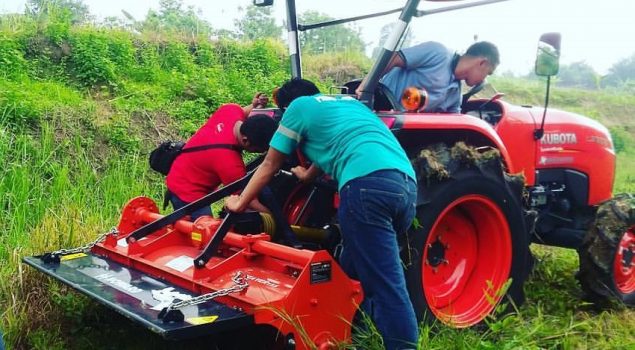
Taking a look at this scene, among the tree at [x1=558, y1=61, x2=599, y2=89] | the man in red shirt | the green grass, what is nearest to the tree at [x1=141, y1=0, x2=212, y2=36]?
the green grass

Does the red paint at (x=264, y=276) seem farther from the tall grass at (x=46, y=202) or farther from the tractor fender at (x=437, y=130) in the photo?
the tractor fender at (x=437, y=130)

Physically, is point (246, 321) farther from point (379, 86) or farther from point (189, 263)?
point (379, 86)

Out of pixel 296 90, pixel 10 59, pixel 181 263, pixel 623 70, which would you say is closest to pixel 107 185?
pixel 10 59

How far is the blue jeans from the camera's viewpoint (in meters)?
3.15

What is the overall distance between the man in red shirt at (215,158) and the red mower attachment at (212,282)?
0.41 metres

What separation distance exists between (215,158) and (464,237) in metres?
1.62

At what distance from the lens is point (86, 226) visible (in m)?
4.89

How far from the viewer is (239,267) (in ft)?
11.6

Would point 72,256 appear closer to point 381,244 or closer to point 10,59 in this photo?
point 381,244

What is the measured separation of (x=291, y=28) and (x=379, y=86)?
31.0 inches

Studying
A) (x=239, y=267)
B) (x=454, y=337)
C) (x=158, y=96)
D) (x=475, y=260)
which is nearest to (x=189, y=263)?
(x=239, y=267)

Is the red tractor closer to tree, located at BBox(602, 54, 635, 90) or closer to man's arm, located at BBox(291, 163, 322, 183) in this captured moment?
man's arm, located at BBox(291, 163, 322, 183)

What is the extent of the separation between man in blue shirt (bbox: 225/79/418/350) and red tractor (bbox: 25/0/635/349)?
17 centimetres

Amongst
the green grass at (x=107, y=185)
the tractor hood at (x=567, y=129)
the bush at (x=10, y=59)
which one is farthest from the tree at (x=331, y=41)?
the tractor hood at (x=567, y=129)
